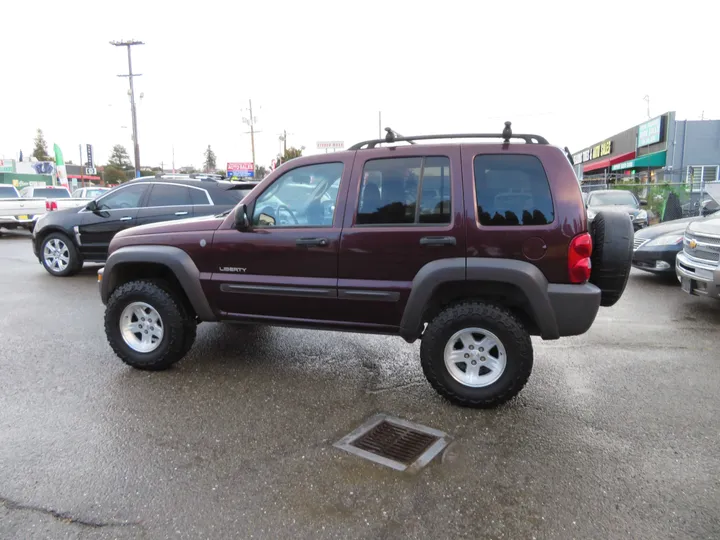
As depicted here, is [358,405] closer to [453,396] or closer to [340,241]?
[453,396]

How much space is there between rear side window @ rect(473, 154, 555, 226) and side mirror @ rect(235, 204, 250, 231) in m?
1.82

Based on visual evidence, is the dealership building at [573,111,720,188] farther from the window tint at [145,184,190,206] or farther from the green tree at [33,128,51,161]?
the green tree at [33,128,51,161]

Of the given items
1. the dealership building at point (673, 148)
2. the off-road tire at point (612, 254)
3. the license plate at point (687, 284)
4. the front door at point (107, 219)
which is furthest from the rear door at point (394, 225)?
the dealership building at point (673, 148)

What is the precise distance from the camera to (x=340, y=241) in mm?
4027

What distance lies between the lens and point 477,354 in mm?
3887

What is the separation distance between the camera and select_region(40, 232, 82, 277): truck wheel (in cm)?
959

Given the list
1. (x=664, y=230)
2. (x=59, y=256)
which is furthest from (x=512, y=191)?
(x=59, y=256)

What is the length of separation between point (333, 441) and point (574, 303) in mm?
1878

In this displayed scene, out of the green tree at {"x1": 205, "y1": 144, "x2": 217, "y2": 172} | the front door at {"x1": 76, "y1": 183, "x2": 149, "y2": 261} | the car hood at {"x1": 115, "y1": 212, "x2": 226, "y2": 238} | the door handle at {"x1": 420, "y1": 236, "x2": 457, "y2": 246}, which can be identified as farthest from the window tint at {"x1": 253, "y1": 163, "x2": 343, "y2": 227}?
the green tree at {"x1": 205, "y1": 144, "x2": 217, "y2": 172}

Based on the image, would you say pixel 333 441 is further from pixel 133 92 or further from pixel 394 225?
pixel 133 92

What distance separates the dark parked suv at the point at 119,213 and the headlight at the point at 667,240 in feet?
21.3

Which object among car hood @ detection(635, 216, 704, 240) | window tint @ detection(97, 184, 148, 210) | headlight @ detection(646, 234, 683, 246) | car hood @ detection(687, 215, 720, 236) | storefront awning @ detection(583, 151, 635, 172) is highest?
storefront awning @ detection(583, 151, 635, 172)

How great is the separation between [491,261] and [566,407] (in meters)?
1.27

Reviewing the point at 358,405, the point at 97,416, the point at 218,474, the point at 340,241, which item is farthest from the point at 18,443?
the point at 340,241
